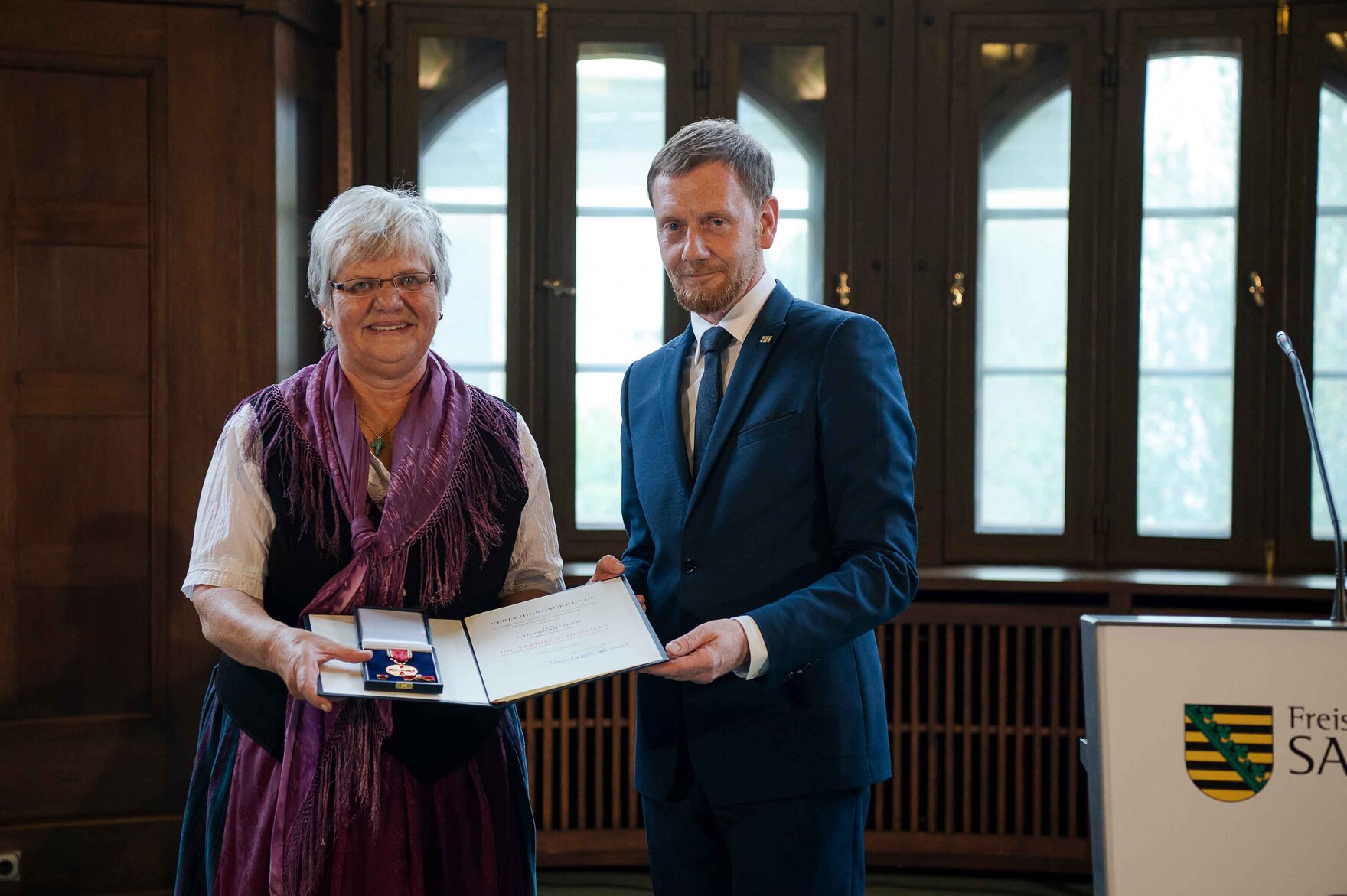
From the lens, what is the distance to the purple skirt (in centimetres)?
159

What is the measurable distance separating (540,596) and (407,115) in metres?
2.24

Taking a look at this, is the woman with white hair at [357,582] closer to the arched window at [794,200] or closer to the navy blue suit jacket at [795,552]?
the navy blue suit jacket at [795,552]

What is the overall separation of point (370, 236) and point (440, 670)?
0.63m

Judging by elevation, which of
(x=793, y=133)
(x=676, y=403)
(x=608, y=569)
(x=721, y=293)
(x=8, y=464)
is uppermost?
(x=793, y=133)

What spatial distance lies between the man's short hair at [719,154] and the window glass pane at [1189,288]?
2.22 meters

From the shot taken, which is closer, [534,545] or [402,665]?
[402,665]

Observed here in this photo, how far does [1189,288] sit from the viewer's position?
352 cm

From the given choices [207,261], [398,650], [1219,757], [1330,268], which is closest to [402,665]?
[398,650]

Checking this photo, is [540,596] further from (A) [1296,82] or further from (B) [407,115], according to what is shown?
(A) [1296,82]

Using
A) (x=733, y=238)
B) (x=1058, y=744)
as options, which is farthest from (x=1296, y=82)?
(x=733, y=238)

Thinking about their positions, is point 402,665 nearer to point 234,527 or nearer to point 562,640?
point 562,640

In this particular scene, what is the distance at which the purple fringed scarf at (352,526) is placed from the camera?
5.15 ft

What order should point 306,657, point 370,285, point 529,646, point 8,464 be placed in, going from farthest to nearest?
Result: 1. point 8,464
2. point 370,285
3. point 529,646
4. point 306,657

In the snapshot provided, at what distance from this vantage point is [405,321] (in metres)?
1.68
